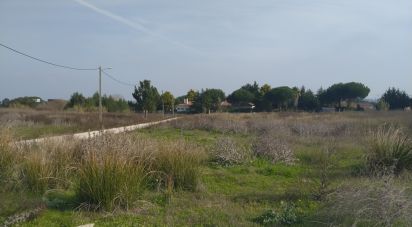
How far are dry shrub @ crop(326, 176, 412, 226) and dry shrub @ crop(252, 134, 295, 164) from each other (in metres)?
6.94

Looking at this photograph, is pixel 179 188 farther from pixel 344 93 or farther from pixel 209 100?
pixel 344 93

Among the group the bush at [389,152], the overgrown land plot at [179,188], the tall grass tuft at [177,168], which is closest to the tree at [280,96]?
the overgrown land plot at [179,188]

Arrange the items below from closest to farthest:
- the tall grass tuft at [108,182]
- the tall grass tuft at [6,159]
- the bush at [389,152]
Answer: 1. the tall grass tuft at [108,182]
2. the tall grass tuft at [6,159]
3. the bush at [389,152]

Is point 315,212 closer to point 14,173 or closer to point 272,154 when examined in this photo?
point 14,173

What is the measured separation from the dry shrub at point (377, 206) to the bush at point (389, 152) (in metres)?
4.47

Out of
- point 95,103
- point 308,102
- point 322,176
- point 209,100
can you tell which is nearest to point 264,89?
point 308,102

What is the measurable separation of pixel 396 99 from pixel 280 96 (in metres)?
17.7

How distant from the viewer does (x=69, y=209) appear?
7074 mm

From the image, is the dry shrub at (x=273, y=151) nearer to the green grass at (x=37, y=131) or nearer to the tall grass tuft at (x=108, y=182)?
the green grass at (x=37, y=131)

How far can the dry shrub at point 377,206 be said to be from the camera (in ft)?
17.8

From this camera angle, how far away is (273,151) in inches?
531

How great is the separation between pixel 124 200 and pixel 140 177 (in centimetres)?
63

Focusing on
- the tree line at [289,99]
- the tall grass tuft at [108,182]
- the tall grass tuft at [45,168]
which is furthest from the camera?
the tree line at [289,99]

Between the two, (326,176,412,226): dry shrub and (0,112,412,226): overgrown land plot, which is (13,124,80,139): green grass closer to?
(0,112,412,226): overgrown land plot
